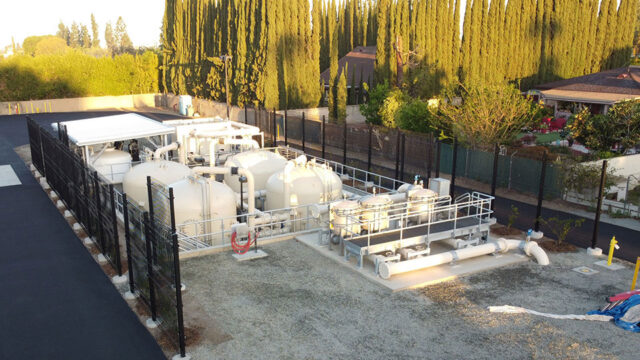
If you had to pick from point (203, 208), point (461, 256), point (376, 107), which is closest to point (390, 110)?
point (376, 107)

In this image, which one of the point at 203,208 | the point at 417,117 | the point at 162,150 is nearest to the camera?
the point at 203,208

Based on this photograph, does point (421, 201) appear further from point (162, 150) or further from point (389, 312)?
point (162, 150)

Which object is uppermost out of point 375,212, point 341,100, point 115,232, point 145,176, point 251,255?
point 341,100

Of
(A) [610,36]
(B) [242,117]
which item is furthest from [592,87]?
(B) [242,117]

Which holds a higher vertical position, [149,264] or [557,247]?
[149,264]

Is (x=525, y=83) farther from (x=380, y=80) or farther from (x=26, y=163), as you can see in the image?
(x=26, y=163)

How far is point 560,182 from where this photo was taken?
24453mm

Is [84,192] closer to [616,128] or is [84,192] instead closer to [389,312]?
[389,312]

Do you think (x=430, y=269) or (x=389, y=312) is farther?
(x=430, y=269)

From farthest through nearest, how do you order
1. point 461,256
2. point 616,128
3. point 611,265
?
point 616,128 → point 611,265 → point 461,256

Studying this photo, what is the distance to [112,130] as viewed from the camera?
93.8ft

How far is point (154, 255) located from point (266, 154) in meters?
13.8

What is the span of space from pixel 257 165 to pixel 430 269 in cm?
1140

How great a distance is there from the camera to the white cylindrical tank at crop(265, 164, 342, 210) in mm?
21188
